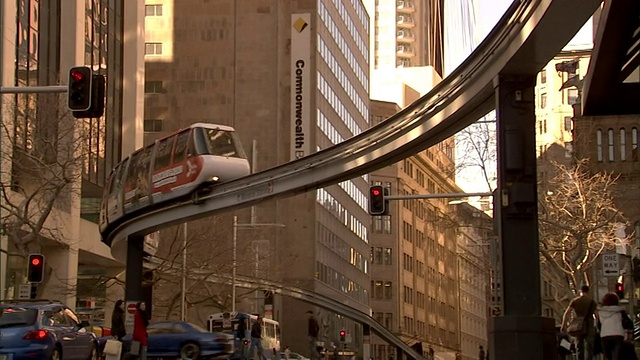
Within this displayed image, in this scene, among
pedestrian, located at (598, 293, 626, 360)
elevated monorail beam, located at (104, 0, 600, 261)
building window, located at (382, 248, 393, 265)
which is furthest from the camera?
building window, located at (382, 248, 393, 265)

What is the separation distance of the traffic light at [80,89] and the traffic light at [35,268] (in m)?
9.57

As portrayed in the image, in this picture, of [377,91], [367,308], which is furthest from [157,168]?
[377,91]

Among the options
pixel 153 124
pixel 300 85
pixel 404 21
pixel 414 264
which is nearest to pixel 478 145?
pixel 300 85

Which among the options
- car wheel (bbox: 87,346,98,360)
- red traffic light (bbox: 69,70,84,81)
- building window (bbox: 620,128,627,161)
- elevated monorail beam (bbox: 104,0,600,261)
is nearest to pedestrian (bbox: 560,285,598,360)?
elevated monorail beam (bbox: 104,0,600,261)

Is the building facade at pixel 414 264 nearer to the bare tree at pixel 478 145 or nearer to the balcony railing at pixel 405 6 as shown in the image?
the balcony railing at pixel 405 6

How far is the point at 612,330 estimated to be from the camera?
17406 mm

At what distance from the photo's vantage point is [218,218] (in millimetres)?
61875

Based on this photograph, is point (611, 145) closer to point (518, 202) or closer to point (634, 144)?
point (634, 144)

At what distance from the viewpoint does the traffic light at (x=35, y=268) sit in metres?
29.9

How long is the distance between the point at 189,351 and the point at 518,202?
52.6 ft

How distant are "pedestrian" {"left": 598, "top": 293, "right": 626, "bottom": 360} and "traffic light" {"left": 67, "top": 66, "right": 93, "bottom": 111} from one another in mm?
10208

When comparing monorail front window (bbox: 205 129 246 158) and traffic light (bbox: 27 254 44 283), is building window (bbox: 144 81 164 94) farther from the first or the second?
traffic light (bbox: 27 254 44 283)

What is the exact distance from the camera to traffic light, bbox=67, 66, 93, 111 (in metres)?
21.5

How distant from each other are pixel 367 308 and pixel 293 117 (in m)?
29.2
